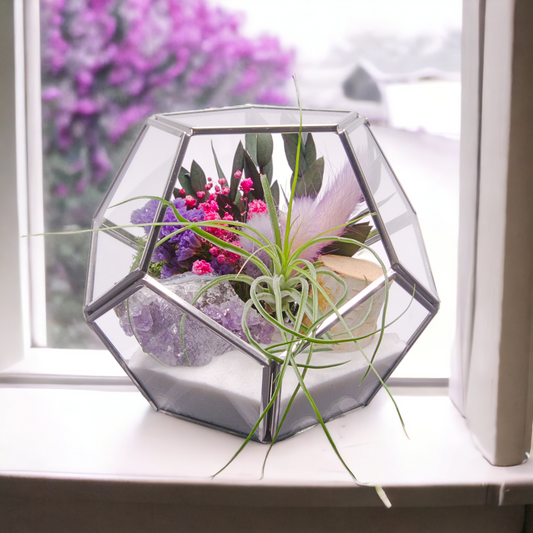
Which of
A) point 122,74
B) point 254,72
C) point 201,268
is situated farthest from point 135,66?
point 201,268

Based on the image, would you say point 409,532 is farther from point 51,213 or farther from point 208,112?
point 51,213

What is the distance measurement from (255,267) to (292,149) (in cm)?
13

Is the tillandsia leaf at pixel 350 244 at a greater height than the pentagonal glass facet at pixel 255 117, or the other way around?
the pentagonal glass facet at pixel 255 117

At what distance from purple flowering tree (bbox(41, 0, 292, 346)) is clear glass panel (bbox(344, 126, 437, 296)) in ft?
0.89

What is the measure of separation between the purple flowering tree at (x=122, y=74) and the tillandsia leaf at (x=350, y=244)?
0.30 m

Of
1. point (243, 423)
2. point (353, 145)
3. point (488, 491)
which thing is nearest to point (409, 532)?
point (488, 491)

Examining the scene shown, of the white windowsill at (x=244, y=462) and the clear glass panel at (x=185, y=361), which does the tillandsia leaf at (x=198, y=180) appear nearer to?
the clear glass panel at (x=185, y=361)

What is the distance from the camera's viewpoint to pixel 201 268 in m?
0.45

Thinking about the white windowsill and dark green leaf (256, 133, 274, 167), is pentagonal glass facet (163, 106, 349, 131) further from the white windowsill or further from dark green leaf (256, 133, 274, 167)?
the white windowsill

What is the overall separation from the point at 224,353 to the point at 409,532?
0.82ft

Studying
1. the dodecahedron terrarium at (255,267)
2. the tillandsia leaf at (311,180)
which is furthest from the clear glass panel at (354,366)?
the tillandsia leaf at (311,180)

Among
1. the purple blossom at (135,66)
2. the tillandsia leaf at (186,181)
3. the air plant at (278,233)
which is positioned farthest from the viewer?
the purple blossom at (135,66)

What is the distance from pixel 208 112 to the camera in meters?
0.46

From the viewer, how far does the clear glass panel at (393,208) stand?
43 cm
